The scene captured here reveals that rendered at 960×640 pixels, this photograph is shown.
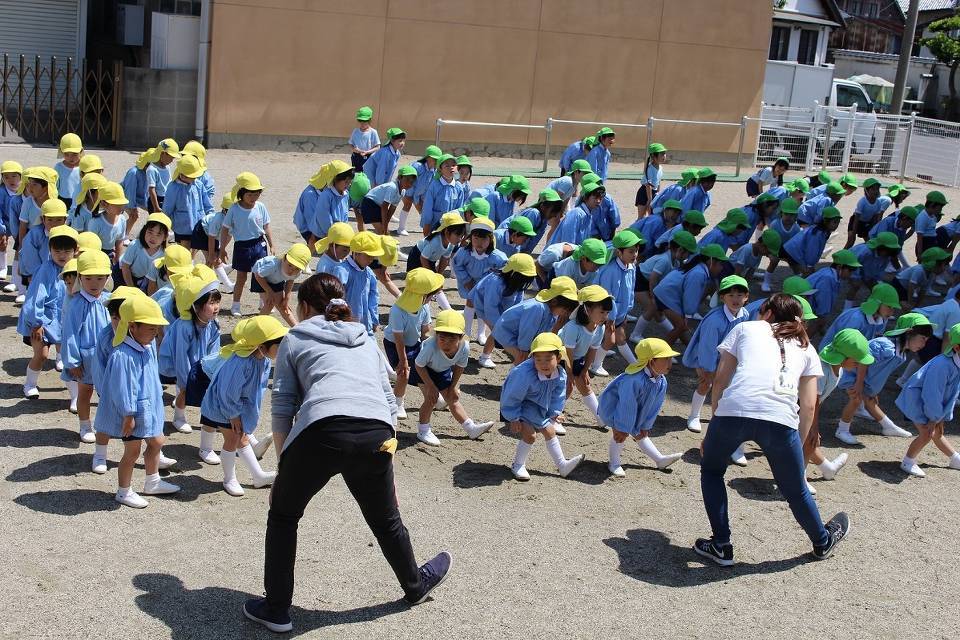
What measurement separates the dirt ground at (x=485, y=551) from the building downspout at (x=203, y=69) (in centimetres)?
1190

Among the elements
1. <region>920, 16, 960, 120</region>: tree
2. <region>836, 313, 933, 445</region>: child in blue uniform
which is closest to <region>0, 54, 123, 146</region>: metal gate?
<region>836, 313, 933, 445</region>: child in blue uniform

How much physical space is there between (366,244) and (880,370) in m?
4.50

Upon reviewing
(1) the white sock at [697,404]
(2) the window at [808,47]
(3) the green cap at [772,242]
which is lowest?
(1) the white sock at [697,404]

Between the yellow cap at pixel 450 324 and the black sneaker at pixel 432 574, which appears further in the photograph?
the yellow cap at pixel 450 324

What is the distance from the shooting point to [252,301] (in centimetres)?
1145

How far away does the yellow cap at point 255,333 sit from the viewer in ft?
22.4

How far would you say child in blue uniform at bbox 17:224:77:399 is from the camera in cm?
842

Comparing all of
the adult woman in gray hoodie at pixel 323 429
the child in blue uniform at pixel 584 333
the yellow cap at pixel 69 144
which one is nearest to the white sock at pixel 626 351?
the child in blue uniform at pixel 584 333

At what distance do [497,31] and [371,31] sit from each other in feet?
8.65

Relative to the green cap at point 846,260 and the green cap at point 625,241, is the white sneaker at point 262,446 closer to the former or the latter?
the green cap at point 625,241

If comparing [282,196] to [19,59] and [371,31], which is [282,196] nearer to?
[371,31]

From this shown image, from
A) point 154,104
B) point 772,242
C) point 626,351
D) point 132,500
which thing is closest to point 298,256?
point 132,500

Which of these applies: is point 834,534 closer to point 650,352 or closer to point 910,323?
point 650,352

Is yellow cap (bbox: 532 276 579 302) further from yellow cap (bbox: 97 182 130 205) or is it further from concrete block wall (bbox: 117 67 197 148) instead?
concrete block wall (bbox: 117 67 197 148)
